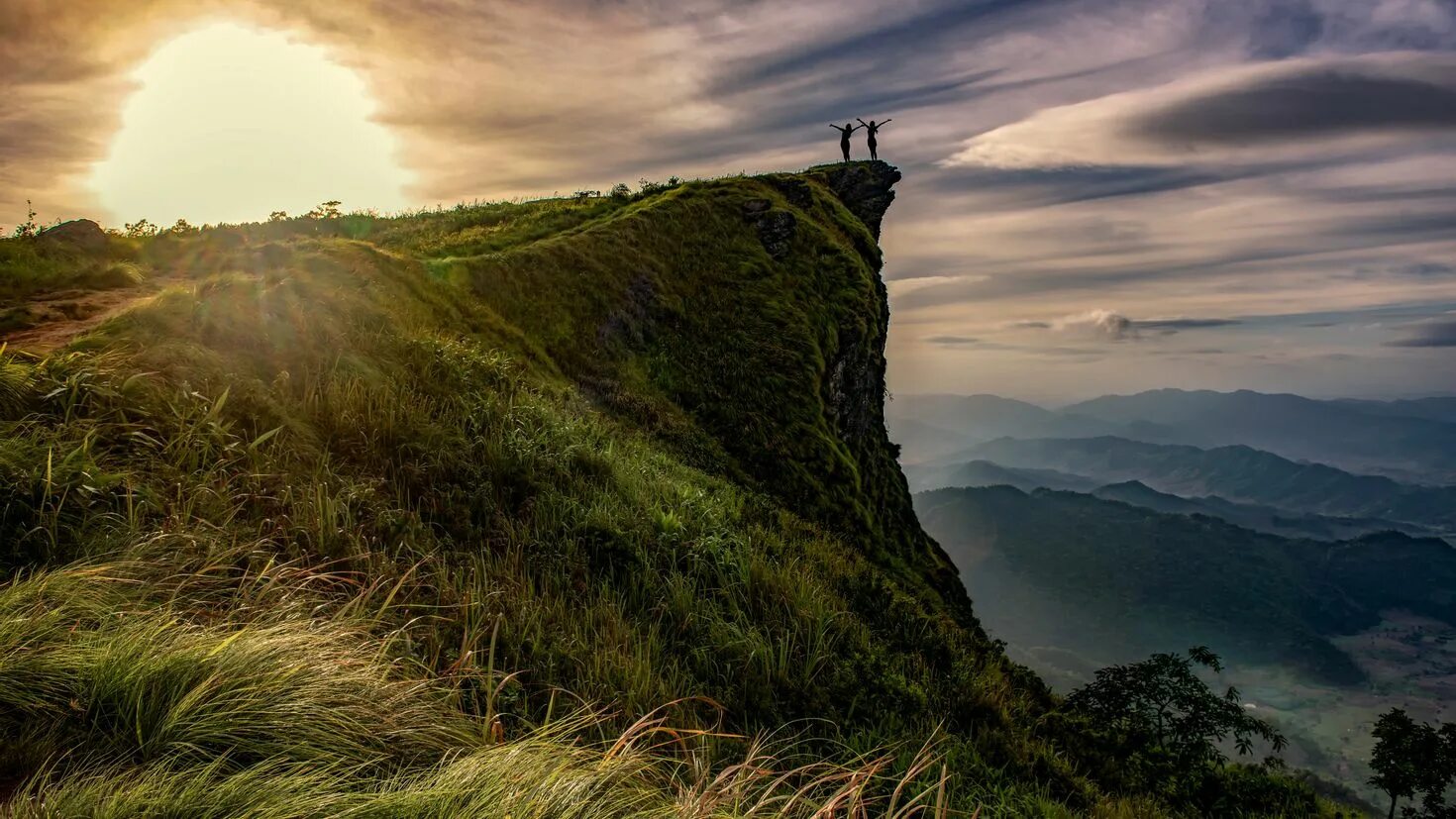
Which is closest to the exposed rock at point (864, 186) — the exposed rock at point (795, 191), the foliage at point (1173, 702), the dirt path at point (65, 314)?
the exposed rock at point (795, 191)

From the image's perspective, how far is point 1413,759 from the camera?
25.2 m

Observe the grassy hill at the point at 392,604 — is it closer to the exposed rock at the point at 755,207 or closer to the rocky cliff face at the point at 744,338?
the rocky cliff face at the point at 744,338

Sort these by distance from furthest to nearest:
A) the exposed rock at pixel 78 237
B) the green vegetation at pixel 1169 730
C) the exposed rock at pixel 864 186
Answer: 1. the exposed rock at pixel 864 186
2. the exposed rock at pixel 78 237
3. the green vegetation at pixel 1169 730

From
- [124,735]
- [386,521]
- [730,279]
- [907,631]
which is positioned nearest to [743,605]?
[907,631]

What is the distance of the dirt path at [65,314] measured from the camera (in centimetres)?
626

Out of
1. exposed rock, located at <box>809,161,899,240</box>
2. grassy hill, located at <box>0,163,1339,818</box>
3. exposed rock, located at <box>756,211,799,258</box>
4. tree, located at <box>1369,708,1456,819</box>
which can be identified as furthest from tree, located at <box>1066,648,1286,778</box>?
exposed rock, located at <box>809,161,899,240</box>

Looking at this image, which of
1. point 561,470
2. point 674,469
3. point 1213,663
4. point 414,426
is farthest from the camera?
point 1213,663

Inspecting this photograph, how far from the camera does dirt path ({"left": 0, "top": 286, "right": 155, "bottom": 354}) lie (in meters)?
6.26

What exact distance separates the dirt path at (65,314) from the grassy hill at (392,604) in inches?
2.7

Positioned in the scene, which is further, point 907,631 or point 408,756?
point 907,631

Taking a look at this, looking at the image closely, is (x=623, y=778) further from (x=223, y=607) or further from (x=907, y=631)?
(x=907, y=631)

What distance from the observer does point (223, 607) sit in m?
3.92

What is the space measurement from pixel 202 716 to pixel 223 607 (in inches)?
56.4

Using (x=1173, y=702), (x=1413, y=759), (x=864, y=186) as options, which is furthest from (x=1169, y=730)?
(x=864, y=186)
